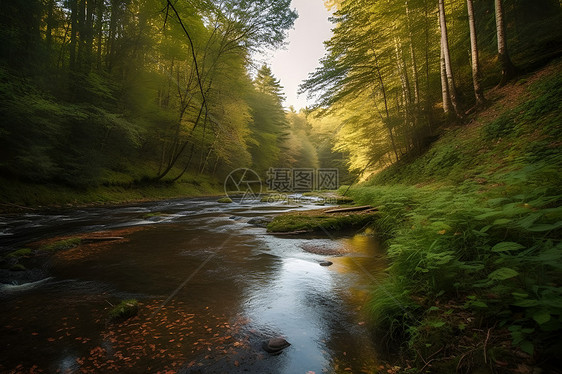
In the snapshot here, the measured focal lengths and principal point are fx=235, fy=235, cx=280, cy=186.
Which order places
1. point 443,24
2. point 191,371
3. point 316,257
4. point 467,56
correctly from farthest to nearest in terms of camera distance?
point 467,56
point 443,24
point 316,257
point 191,371

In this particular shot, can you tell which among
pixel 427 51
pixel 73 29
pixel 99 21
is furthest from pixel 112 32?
pixel 427 51

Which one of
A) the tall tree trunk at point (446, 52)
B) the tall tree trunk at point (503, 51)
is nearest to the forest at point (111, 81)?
the tall tree trunk at point (446, 52)

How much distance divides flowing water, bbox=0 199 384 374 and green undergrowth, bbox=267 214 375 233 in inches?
55.6

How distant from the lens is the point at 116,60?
14852mm

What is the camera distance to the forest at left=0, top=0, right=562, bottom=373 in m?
1.75

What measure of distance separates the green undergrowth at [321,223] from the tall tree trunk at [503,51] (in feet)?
23.6

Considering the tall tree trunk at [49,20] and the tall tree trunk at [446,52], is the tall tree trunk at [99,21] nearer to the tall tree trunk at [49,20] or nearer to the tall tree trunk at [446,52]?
the tall tree trunk at [49,20]

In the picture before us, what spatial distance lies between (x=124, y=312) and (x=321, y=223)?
5.24 m

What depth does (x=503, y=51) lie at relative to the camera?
7.97m

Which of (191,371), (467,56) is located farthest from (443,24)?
(191,371)

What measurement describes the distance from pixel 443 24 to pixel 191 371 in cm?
1259

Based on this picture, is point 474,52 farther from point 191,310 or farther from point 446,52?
point 191,310

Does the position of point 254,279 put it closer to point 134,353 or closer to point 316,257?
point 316,257
